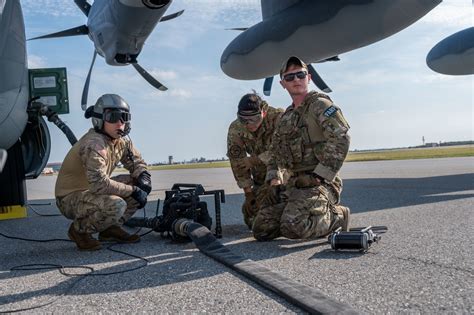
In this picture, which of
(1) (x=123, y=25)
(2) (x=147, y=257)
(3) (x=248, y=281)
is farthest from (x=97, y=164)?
(1) (x=123, y=25)

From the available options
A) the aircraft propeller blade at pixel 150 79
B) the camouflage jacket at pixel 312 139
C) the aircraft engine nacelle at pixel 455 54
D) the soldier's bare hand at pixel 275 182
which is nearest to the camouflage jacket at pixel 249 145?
the camouflage jacket at pixel 312 139

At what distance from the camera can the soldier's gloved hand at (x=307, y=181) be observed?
13.2 ft

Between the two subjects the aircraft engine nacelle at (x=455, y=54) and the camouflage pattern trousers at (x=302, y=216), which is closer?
the camouflage pattern trousers at (x=302, y=216)

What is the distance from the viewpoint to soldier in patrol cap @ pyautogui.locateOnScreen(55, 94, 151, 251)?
4.16 m

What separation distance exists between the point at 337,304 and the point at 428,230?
2412mm

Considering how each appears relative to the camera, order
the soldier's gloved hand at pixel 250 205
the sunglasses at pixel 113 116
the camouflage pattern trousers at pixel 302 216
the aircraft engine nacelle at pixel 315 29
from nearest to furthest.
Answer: the camouflage pattern trousers at pixel 302 216, the sunglasses at pixel 113 116, the soldier's gloved hand at pixel 250 205, the aircraft engine nacelle at pixel 315 29

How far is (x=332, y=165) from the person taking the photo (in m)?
3.89

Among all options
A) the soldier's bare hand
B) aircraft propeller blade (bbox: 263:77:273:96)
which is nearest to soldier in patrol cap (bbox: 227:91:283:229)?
the soldier's bare hand

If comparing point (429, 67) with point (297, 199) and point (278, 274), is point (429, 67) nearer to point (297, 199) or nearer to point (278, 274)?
point (297, 199)

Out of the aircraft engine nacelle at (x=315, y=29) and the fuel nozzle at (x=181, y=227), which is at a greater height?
the aircraft engine nacelle at (x=315, y=29)

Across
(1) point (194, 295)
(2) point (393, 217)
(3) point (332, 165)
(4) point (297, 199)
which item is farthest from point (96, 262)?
(2) point (393, 217)

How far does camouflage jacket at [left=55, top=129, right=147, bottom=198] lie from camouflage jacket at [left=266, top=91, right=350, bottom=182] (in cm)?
136

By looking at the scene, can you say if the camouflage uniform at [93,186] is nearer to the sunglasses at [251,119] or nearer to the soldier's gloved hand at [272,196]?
the sunglasses at [251,119]

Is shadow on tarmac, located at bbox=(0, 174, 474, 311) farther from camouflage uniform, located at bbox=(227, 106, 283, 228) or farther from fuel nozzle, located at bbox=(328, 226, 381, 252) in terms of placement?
Result: camouflage uniform, located at bbox=(227, 106, 283, 228)
